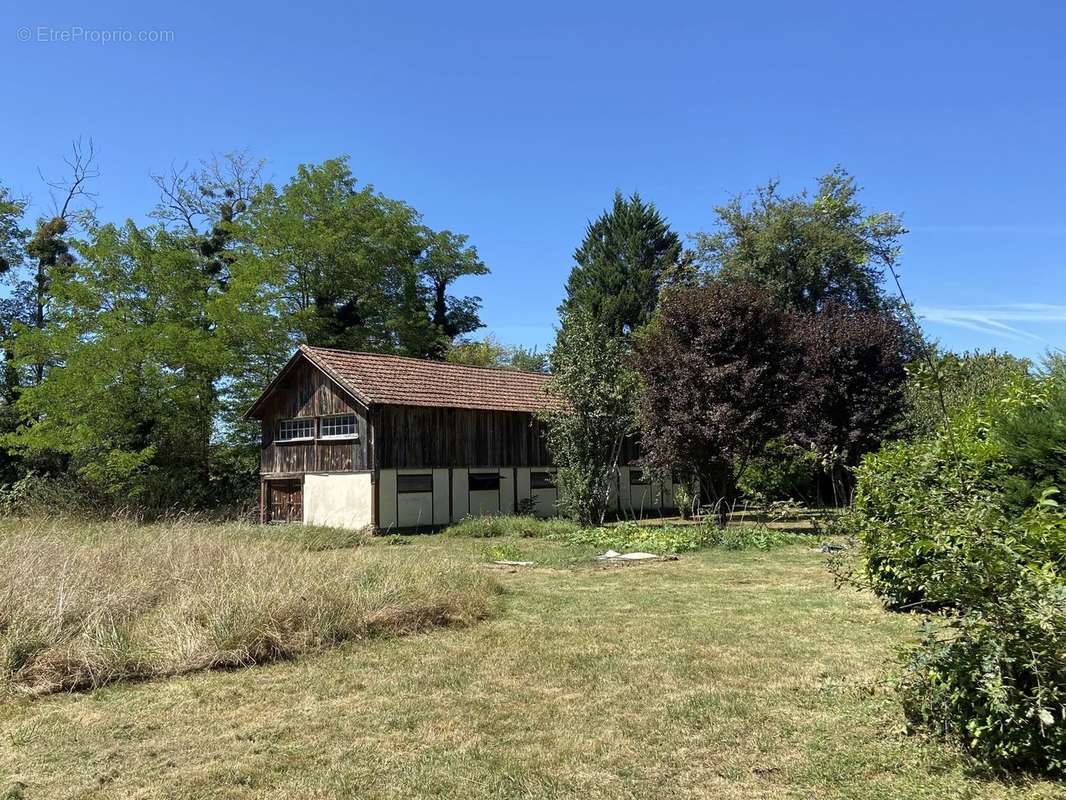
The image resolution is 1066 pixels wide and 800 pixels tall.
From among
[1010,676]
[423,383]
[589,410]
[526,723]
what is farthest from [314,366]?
[1010,676]

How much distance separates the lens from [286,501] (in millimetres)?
26203

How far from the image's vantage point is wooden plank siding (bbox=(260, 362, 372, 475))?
2327 centimetres

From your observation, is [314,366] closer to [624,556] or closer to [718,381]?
[718,381]

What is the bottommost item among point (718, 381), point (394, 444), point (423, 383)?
point (394, 444)

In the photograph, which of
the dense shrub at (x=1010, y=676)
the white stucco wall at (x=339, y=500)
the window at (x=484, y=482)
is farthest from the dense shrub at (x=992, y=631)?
the window at (x=484, y=482)

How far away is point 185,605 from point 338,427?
17.0 metres

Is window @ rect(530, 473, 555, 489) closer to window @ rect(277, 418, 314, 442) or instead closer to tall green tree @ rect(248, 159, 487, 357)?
window @ rect(277, 418, 314, 442)

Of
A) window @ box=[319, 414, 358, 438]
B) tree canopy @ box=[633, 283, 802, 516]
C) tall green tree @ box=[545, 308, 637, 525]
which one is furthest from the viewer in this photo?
window @ box=[319, 414, 358, 438]

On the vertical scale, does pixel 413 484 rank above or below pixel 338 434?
below

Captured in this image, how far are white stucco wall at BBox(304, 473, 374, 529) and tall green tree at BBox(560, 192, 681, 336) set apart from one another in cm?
2406

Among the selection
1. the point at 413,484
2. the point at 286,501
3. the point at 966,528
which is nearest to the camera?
the point at 966,528

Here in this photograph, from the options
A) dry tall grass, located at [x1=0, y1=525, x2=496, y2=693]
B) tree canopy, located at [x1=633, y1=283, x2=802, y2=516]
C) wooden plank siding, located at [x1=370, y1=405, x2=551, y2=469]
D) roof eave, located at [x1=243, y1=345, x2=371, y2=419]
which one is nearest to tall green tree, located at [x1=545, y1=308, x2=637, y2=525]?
tree canopy, located at [x1=633, y1=283, x2=802, y2=516]

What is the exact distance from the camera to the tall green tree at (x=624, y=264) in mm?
44781

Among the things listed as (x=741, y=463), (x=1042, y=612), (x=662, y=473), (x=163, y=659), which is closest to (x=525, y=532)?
(x=662, y=473)
